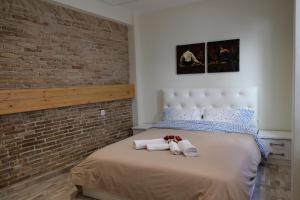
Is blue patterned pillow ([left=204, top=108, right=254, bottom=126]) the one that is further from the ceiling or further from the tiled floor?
the ceiling

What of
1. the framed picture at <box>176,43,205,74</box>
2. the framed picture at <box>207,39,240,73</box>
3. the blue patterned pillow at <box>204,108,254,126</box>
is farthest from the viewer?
the framed picture at <box>176,43,205,74</box>

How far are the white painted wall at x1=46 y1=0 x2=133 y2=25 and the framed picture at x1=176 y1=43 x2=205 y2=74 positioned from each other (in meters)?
1.22

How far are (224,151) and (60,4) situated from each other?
3090mm

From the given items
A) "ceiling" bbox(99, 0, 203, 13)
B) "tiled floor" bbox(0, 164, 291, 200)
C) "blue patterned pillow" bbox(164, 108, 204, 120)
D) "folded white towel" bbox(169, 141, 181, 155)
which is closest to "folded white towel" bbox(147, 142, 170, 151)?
"folded white towel" bbox(169, 141, 181, 155)

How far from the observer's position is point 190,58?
4410 mm

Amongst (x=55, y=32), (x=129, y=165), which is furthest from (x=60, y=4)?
(x=129, y=165)

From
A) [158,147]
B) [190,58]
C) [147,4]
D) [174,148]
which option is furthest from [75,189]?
[147,4]

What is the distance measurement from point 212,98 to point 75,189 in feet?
8.65

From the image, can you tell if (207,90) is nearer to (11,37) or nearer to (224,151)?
(224,151)

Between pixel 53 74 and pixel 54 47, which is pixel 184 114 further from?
pixel 54 47

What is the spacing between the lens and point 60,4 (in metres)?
3.51

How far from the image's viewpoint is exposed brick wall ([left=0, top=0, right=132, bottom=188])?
2955mm

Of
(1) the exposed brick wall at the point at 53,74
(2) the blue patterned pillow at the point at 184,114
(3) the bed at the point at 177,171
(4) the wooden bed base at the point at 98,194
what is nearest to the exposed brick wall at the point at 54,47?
(1) the exposed brick wall at the point at 53,74

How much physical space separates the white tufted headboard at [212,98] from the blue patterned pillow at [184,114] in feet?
0.51
